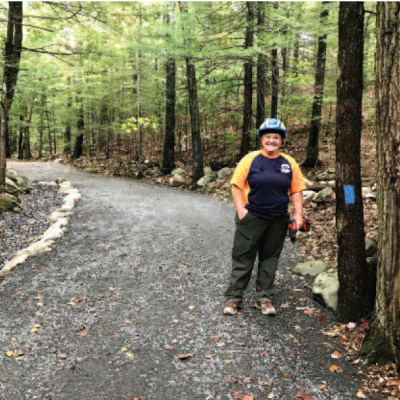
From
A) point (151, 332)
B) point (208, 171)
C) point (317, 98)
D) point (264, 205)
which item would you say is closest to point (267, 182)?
point (264, 205)

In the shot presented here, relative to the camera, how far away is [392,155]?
2.57 meters

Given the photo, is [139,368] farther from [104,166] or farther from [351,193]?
[104,166]

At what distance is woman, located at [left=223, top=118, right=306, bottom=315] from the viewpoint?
3.31m

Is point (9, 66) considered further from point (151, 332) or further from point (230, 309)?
point (230, 309)

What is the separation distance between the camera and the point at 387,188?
265 centimetres

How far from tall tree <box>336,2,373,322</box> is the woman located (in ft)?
1.45

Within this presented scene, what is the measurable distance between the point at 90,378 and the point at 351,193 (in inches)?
115

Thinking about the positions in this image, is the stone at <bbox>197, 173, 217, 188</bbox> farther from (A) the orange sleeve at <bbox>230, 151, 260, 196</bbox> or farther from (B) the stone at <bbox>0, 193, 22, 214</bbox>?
(A) the orange sleeve at <bbox>230, 151, 260, 196</bbox>

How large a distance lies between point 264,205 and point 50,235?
15.0 ft

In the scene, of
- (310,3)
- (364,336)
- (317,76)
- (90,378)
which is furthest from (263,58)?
(90,378)

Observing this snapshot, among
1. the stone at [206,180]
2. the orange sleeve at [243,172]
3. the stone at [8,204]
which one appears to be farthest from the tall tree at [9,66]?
the orange sleeve at [243,172]

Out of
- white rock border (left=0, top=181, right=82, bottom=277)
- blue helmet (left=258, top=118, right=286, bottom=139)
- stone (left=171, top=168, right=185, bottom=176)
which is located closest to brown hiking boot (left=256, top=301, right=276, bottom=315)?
blue helmet (left=258, top=118, right=286, bottom=139)

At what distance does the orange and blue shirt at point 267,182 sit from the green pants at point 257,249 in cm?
14

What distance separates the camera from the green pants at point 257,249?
11.5 ft
